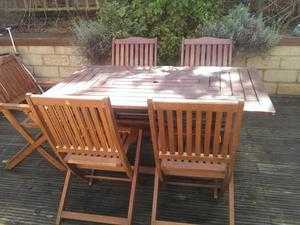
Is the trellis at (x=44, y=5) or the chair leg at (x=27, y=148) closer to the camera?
the chair leg at (x=27, y=148)

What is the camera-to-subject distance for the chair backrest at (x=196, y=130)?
Result: 6.76ft

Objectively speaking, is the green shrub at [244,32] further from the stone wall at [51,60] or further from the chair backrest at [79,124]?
the chair backrest at [79,124]

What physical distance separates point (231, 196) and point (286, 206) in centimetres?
61

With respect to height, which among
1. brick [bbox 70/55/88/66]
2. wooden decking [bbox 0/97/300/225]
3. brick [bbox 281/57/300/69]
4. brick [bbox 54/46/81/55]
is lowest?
wooden decking [bbox 0/97/300/225]

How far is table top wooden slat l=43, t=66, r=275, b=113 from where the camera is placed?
266 cm

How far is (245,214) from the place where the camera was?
284 centimetres

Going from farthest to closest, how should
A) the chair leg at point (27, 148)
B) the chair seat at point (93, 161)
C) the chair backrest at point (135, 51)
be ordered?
1. the chair backrest at point (135, 51)
2. the chair leg at point (27, 148)
3. the chair seat at point (93, 161)

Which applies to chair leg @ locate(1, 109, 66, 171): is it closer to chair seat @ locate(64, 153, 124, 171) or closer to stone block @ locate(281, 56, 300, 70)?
chair seat @ locate(64, 153, 124, 171)

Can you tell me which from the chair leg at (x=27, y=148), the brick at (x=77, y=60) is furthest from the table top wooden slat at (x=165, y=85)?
the brick at (x=77, y=60)

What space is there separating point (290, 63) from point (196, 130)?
3.03 meters

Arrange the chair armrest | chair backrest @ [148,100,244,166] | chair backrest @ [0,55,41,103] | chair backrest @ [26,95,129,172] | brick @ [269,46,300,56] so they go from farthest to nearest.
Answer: brick @ [269,46,300,56] → chair backrest @ [0,55,41,103] → the chair armrest → chair backrest @ [26,95,129,172] → chair backrest @ [148,100,244,166]

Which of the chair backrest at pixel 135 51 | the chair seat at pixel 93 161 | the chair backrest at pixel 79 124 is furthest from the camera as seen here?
the chair backrest at pixel 135 51

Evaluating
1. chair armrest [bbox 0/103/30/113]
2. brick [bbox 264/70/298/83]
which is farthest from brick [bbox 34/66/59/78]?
brick [bbox 264/70/298/83]

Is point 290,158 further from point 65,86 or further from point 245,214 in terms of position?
point 65,86
